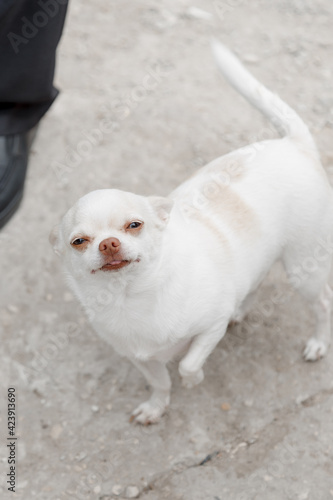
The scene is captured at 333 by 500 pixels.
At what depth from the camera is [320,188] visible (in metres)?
2.34

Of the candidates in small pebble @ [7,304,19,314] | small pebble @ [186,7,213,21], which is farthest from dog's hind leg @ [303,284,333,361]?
small pebble @ [186,7,213,21]

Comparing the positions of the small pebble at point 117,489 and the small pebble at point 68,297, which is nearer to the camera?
the small pebble at point 117,489

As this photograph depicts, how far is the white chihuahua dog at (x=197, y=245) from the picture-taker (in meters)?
1.91

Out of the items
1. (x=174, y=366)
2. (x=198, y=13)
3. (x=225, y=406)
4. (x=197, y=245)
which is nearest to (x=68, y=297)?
(x=174, y=366)

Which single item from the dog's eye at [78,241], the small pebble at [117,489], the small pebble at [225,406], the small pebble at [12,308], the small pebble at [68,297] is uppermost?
the dog's eye at [78,241]

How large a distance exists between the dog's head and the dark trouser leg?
1246 millimetres

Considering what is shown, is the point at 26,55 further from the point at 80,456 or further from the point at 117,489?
the point at 117,489

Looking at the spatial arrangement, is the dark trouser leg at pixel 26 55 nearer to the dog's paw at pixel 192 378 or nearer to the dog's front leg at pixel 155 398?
the dog's front leg at pixel 155 398

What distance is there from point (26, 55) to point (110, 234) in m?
1.51

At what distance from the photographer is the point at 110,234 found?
6.08ft

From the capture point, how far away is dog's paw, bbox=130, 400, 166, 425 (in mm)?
2631

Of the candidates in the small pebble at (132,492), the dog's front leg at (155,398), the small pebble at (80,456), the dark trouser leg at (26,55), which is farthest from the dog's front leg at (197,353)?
the dark trouser leg at (26,55)

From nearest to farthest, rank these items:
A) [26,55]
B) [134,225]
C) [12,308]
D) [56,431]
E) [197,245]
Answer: [134,225]
[197,245]
[56,431]
[26,55]
[12,308]

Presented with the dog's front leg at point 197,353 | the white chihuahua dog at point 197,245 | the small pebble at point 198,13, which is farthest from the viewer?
the small pebble at point 198,13
